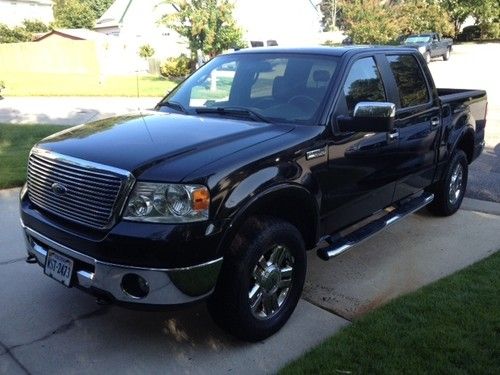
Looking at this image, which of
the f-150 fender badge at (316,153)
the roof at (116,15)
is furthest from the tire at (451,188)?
the roof at (116,15)

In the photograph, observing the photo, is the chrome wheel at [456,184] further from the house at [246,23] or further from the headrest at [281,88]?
the house at [246,23]

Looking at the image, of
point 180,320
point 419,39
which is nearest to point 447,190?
point 180,320

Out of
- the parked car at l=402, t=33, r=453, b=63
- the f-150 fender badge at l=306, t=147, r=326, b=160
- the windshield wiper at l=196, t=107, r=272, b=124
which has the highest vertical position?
the parked car at l=402, t=33, r=453, b=63

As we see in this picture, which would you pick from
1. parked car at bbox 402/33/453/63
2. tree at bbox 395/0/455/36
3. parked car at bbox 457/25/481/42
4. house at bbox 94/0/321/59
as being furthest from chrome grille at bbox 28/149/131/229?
parked car at bbox 457/25/481/42

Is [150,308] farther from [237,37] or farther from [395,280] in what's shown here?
[237,37]

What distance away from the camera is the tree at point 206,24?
66.2 ft

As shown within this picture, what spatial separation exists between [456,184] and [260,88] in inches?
118

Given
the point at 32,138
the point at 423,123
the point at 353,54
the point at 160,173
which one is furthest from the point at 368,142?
the point at 32,138

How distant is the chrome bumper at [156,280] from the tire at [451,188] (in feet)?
11.8

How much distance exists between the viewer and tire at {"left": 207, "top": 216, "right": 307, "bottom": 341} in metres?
3.23

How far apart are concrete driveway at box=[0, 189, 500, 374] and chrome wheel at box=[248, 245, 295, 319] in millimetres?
230

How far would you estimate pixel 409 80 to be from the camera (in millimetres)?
5105

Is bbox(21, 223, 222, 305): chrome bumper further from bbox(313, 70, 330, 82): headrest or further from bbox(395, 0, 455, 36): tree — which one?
bbox(395, 0, 455, 36): tree

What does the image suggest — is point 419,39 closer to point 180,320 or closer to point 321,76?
point 321,76
